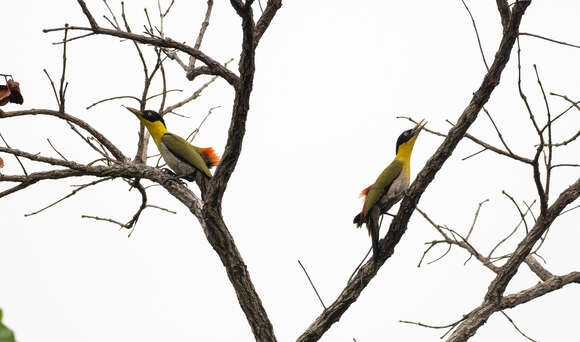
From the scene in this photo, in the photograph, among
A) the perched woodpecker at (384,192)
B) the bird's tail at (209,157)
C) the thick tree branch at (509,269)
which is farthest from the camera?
the bird's tail at (209,157)

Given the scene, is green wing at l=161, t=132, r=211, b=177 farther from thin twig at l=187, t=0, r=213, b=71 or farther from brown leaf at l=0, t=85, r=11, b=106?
brown leaf at l=0, t=85, r=11, b=106

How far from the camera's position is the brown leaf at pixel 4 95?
4188 millimetres

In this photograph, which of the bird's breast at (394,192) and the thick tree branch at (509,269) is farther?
the bird's breast at (394,192)

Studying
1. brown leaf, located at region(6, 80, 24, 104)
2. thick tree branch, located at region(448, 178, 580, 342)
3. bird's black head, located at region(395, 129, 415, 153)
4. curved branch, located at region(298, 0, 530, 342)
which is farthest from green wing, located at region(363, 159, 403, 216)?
brown leaf, located at region(6, 80, 24, 104)

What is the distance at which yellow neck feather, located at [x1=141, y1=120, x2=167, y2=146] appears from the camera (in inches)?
277

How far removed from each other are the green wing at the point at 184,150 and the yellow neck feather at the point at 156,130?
25cm

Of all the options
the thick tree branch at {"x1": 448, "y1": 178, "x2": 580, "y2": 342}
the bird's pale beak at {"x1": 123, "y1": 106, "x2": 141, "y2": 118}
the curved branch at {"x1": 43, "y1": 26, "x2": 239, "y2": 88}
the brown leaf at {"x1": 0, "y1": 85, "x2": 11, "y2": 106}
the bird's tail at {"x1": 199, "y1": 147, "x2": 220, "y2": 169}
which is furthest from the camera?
the bird's pale beak at {"x1": 123, "y1": 106, "x2": 141, "y2": 118}

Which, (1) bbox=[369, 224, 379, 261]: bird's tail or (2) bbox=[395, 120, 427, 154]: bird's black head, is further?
(2) bbox=[395, 120, 427, 154]: bird's black head

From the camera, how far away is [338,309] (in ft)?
16.0

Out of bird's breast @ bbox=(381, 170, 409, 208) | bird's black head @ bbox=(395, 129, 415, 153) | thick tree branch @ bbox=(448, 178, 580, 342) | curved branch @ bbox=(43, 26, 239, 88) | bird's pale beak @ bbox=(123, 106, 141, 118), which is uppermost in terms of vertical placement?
bird's pale beak @ bbox=(123, 106, 141, 118)

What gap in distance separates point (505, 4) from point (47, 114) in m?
3.74

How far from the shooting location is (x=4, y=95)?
4.19m

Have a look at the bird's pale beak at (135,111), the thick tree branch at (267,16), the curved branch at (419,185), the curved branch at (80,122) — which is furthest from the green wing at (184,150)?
the curved branch at (419,185)

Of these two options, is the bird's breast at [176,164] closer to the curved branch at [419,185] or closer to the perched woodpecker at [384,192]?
the perched woodpecker at [384,192]
